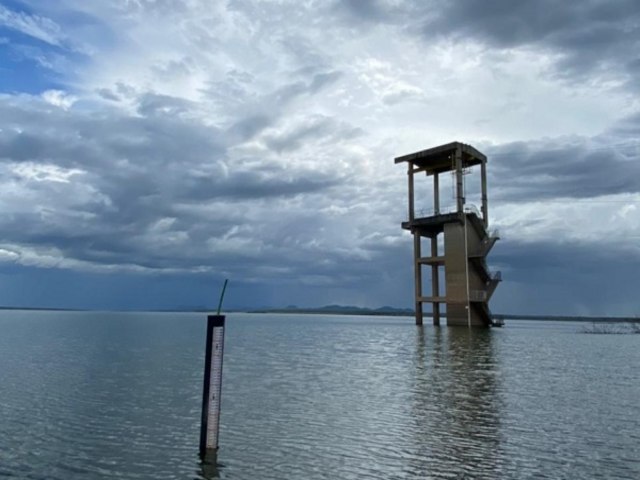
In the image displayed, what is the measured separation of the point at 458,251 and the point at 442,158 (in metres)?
15.5

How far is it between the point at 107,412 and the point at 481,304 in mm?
63449

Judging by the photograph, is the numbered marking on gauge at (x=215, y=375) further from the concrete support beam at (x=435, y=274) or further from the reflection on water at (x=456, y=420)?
the concrete support beam at (x=435, y=274)

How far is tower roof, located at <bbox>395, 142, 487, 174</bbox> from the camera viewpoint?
7549 centimetres

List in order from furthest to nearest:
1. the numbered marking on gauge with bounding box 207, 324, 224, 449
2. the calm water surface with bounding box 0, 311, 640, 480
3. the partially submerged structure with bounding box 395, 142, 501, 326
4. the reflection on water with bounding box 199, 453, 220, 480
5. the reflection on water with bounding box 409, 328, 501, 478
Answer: the partially submerged structure with bounding box 395, 142, 501, 326 < the numbered marking on gauge with bounding box 207, 324, 224, 449 < the reflection on water with bounding box 409, 328, 501, 478 < the calm water surface with bounding box 0, 311, 640, 480 < the reflection on water with bounding box 199, 453, 220, 480

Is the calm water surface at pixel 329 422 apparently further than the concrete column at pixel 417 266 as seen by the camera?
No

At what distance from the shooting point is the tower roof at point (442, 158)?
7549 centimetres

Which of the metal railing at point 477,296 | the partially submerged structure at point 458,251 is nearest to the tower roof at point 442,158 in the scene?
the partially submerged structure at point 458,251

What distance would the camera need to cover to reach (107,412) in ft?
54.5

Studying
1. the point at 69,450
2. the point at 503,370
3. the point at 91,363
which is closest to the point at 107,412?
the point at 69,450

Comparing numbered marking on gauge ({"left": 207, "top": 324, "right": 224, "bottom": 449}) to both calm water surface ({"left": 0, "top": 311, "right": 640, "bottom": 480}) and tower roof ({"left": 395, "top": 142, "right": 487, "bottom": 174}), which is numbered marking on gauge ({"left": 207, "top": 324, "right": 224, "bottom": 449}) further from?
tower roof ({"left": 395, "top": 142, "right": 487, "bottom": 174})

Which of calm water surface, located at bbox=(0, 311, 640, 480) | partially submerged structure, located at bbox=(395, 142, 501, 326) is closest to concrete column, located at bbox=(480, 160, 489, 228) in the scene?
partially submerged structure, located at bbox=(395, 142, 501, 326)

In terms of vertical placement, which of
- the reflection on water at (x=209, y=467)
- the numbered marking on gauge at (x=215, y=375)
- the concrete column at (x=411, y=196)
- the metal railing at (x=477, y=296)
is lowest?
the reflection on water at (x=209, y=467)

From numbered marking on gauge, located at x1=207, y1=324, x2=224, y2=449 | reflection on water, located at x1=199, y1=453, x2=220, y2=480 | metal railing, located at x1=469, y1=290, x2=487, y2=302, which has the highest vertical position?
metal railing, located at x1=469, y1=290, x2=487, y2=302

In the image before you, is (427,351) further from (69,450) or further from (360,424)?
(69,450)
